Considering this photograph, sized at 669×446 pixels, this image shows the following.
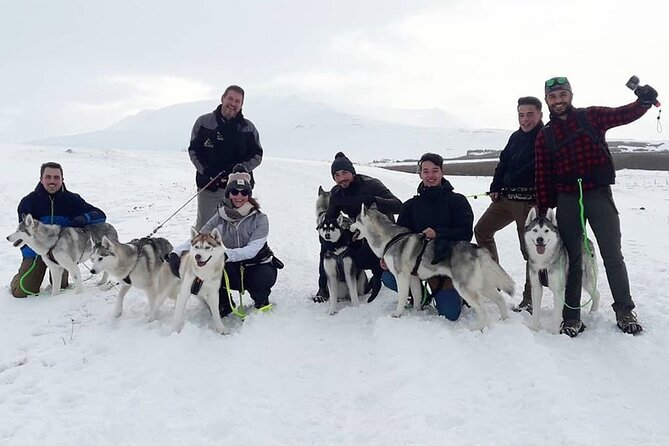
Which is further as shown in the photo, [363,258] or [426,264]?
[363,258]

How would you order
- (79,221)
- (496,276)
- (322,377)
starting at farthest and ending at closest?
(79,221) → (496,276) → (322,377)

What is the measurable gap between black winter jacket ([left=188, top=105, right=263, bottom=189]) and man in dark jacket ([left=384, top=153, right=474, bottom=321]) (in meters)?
2.17

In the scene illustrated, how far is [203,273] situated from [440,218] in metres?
2.41

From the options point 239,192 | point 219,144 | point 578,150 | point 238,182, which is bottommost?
point 239,192

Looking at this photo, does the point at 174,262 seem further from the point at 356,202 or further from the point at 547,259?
the point at 547,259

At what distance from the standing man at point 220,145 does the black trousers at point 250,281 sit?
3.69 ft

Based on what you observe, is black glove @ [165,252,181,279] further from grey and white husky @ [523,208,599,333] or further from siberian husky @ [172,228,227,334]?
grey and white husky @ [523,208,599,333]

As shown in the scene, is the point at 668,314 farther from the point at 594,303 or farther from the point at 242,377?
the point at 242,377

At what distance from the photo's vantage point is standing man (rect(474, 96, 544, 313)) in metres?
4.65

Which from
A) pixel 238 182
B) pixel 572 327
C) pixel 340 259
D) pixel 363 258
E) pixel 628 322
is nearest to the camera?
pixel 628 322

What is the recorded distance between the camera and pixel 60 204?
5648 mm

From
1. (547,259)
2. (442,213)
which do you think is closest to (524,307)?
(547,259)

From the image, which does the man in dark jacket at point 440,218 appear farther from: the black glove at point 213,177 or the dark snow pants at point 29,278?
the dark snow pants at point 29,278

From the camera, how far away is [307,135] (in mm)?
95125
